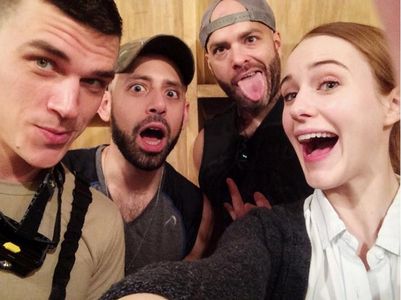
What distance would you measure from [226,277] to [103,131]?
0.36 metres

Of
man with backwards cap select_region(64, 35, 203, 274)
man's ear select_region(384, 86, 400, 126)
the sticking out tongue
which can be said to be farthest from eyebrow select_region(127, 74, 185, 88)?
man's ear select_region(384, 86, 400, 126)

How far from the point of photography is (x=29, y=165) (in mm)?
523

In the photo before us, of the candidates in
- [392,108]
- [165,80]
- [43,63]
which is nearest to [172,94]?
[165,80]

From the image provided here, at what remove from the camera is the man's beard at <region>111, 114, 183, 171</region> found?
63cm

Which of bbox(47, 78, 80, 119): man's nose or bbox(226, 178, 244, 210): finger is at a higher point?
bbox(47, 78, 80, 119): man's nose

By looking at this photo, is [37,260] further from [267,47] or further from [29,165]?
[267,47]

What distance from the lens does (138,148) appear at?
2.07ft

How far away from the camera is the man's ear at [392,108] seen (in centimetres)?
48

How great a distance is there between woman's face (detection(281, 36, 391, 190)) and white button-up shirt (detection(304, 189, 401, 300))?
0.19 feet

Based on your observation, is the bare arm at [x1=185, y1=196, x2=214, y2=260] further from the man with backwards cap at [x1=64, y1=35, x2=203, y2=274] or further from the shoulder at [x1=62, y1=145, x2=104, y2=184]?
the shoulder at [x1=62, y1=145, x2=104, y2=184]

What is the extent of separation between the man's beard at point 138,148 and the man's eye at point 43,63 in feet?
0.60

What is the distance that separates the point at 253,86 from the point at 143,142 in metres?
0.20

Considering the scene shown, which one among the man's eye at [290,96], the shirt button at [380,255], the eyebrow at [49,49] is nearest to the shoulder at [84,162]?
the eyebrow at [49,49]

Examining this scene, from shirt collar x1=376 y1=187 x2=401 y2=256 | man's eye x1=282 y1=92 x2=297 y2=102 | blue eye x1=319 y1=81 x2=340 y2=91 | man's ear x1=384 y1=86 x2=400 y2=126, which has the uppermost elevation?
man's eye x1=282 y1=92 x2=297 y2=102
